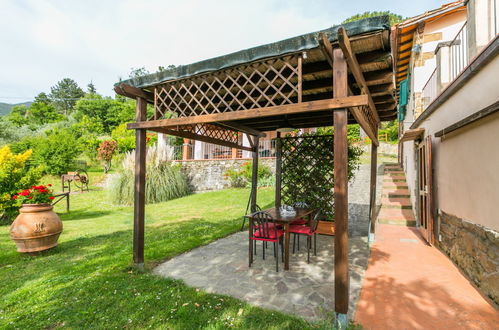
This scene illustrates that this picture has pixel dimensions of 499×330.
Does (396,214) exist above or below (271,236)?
below

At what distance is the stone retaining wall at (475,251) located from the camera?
7.83ft

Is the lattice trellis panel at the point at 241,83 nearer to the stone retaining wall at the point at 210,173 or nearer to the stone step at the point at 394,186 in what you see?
the stone step at the point at 394,186

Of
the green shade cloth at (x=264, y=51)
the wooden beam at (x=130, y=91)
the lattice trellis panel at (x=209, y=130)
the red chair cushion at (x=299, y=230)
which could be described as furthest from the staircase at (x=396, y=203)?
the wooden beam at (x=130, y=91)

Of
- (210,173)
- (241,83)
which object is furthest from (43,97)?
(241,83)

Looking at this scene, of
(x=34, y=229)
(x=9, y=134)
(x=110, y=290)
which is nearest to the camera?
(x=110, y=290)

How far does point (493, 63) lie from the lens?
237 cm

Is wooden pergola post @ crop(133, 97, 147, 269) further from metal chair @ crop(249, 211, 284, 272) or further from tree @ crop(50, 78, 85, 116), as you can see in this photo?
tree @ crop(50, 78, 85, 116)

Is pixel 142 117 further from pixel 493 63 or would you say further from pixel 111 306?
pixel 493 63

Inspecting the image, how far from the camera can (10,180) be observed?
609 centimetres

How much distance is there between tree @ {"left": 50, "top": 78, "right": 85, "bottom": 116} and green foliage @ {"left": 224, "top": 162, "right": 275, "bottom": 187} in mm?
45441

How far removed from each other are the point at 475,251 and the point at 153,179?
9.20m

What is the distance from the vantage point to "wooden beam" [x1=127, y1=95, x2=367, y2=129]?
2074 millimetres

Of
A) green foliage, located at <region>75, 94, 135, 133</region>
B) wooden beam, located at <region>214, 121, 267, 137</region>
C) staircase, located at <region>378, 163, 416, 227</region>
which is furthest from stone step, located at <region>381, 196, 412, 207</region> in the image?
green foliage, located at <region>75, 94, 135, 133</region>

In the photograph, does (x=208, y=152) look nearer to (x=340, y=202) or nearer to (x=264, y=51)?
(x=264, y=51)
